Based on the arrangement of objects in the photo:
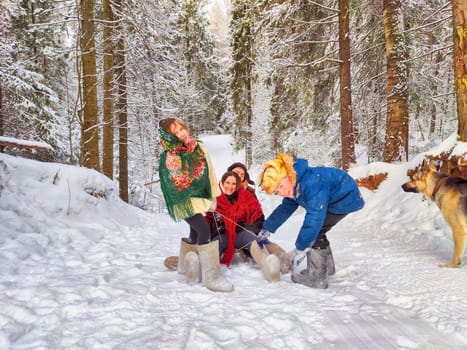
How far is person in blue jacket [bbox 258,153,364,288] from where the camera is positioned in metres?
3.07

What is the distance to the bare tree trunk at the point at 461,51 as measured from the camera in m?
4.03

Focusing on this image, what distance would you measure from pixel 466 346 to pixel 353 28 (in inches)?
396

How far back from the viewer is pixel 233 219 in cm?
417

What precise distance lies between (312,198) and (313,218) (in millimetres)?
183

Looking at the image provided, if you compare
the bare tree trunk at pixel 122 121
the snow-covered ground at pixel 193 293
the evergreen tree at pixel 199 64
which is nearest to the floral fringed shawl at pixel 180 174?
the snow-covered ground at pixel 193 293

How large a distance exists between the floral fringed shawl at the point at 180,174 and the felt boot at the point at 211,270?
1.29 feet

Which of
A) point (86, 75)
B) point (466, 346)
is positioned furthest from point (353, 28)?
point (466, 346)

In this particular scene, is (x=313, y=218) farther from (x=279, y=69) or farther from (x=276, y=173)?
(x=279, y=69)

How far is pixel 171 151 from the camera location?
3248 mm

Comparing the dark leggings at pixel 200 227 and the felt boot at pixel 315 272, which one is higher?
the dark leggings at pixel 200 227

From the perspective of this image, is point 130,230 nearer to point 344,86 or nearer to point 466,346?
point 466,346

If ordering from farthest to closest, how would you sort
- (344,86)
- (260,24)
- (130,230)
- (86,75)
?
(260,24)
(344,86)
(86,75)
(130,230)

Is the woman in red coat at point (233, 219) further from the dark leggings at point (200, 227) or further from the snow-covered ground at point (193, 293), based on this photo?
the dark leggings at point (200, 227)

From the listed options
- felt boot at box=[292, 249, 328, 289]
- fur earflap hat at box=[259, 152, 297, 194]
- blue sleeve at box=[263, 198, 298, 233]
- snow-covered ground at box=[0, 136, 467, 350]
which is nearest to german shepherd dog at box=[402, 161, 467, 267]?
snow-covered ground at box=[0, 136, 467, 350]
